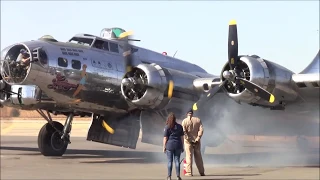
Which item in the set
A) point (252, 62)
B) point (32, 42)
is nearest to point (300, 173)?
point (252, 62)

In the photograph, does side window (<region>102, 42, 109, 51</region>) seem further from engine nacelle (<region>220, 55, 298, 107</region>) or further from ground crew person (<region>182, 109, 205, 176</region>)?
ground crew person (<region>182, 109, 205, 176</region>)

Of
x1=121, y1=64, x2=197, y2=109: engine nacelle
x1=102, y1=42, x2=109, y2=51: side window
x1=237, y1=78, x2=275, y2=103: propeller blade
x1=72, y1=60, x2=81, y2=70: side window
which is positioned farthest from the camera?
x1=102, y1=42, x2=109, y2=51: side window

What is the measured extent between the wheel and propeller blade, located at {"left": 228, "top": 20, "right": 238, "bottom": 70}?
21.9ft

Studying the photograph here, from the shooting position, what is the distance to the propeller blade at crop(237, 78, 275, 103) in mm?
14344

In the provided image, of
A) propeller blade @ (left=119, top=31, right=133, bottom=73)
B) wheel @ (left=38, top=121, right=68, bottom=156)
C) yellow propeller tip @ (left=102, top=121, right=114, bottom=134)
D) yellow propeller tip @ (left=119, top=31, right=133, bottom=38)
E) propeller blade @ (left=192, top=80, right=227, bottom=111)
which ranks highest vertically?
yellow propeller tip @ (left=119, top=31, right=133, bottom=38)

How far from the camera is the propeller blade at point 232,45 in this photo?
1494cm

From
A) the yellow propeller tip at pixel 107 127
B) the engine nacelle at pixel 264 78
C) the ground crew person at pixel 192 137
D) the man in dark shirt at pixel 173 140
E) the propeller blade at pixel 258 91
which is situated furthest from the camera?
the yellow propeller tip at pixel 107 127

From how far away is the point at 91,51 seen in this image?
52.1 ft

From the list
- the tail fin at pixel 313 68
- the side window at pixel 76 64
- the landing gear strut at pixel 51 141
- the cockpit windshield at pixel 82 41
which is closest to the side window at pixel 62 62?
the side window at pixel 76 64

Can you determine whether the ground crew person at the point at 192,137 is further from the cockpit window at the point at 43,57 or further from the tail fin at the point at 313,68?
the tail fin at the point at 313,68

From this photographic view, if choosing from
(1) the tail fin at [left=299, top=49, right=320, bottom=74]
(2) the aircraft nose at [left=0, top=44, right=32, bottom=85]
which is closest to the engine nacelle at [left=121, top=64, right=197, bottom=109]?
(2) the aircraft nose at [left=0, top=44, right=32, bottom=85]

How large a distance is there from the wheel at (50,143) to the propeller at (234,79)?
5.74 m

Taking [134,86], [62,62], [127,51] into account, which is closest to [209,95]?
[134,86]

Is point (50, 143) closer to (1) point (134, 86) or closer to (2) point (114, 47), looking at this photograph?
(2) point (114, 47)
